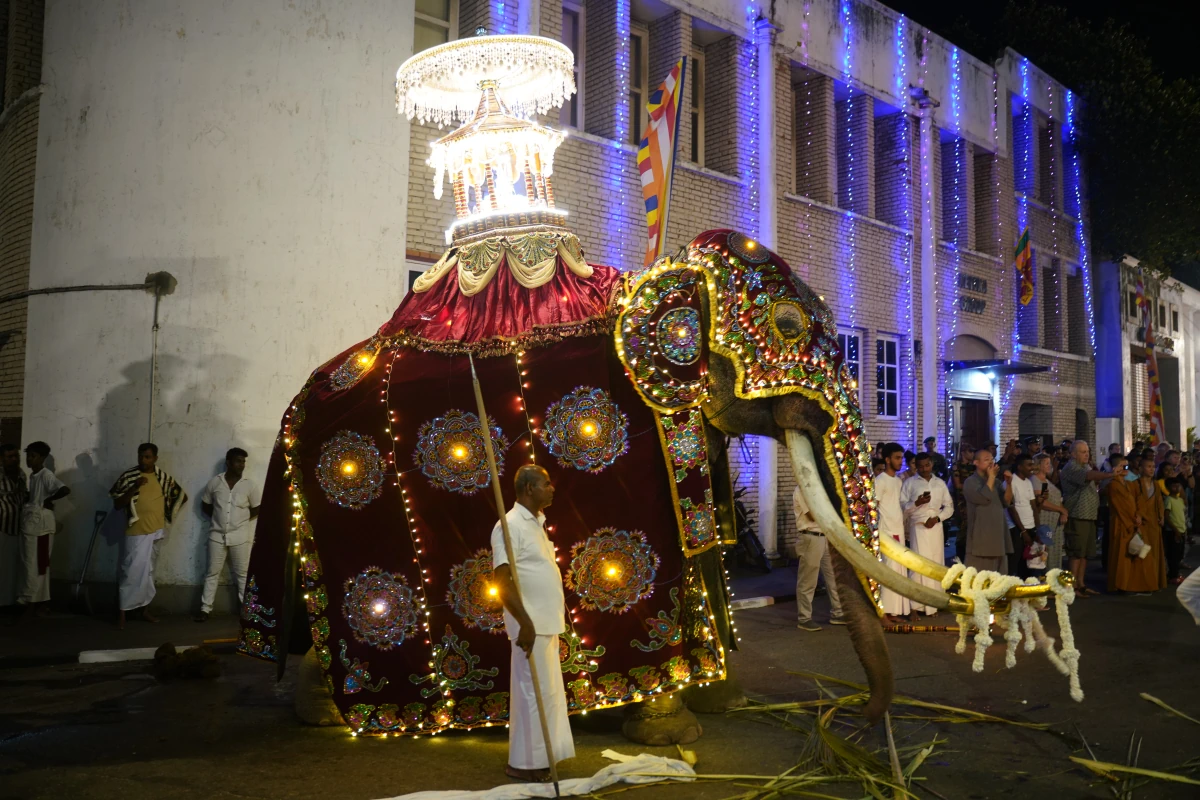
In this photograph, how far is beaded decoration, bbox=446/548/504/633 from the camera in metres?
5.07

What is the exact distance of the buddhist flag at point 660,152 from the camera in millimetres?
10094

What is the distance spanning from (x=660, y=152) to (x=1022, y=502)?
205 inches

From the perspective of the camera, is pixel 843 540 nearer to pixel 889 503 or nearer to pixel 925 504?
pixel 889 503

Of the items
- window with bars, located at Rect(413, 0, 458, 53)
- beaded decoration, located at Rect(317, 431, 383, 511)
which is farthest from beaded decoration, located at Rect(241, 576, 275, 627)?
window with bars, located at Rect(413, 0, 458, 53)

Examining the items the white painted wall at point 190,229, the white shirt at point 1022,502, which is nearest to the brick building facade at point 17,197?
the white painted wall at point 190,229

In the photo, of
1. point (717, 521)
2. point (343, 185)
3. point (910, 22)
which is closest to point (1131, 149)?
point (910, 22)

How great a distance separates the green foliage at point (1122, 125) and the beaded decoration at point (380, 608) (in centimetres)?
2087

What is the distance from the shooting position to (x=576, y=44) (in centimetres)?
1223

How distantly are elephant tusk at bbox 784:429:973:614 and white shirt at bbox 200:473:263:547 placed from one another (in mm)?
5995

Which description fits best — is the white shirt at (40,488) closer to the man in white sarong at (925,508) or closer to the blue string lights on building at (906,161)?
the man in white sarong at (925,508)

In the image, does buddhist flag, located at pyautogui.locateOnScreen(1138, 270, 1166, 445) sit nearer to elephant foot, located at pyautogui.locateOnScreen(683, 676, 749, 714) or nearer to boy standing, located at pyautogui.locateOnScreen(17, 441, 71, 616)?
elephant foot, located at pyautogui.locateOnScreen(683, 676, 749, 714)

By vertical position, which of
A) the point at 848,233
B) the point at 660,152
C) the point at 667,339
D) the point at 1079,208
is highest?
the point at 1079,208

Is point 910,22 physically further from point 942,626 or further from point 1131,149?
Result: point 942,626

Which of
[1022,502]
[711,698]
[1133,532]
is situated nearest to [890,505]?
[1022,502]
